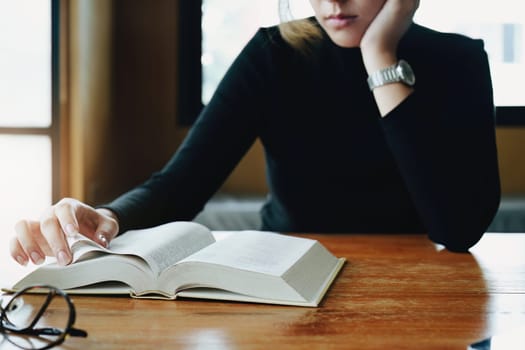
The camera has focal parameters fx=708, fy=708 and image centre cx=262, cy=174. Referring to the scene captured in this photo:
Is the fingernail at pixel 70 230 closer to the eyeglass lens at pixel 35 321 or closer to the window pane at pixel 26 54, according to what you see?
the eyeglass lens at pixel 35 321

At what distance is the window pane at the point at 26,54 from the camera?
2.78 metres

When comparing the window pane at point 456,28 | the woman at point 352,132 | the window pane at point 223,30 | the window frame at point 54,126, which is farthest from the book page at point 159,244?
the window pane at point 223,30

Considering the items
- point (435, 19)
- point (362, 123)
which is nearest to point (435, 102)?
point (362, 123)

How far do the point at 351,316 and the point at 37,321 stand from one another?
1.08 ft

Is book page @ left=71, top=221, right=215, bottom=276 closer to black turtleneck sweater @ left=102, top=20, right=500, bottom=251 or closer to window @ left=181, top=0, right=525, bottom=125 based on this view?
black turtleneck sweater @ left=102, top=20, right=500, bottom=251

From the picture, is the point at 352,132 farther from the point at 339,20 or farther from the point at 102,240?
the point at 102,240

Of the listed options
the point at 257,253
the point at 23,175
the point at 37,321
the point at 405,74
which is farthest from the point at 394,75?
the point at 23,175

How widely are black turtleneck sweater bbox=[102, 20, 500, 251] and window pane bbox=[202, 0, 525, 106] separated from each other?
129 centimetres

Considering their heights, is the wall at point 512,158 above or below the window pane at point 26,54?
below

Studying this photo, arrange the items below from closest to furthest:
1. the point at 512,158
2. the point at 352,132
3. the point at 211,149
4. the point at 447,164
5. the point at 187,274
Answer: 1. the point at 187,274
2. the point at 447,164
3. the point at 211,149
4. the point at 352,132
5. the point at 512,158

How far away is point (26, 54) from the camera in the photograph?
279cm

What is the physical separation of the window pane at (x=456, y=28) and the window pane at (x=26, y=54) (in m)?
0.82

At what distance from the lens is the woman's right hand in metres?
0.89

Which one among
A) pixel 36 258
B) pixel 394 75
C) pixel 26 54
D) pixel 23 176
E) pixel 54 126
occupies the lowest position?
pixel 23 176
